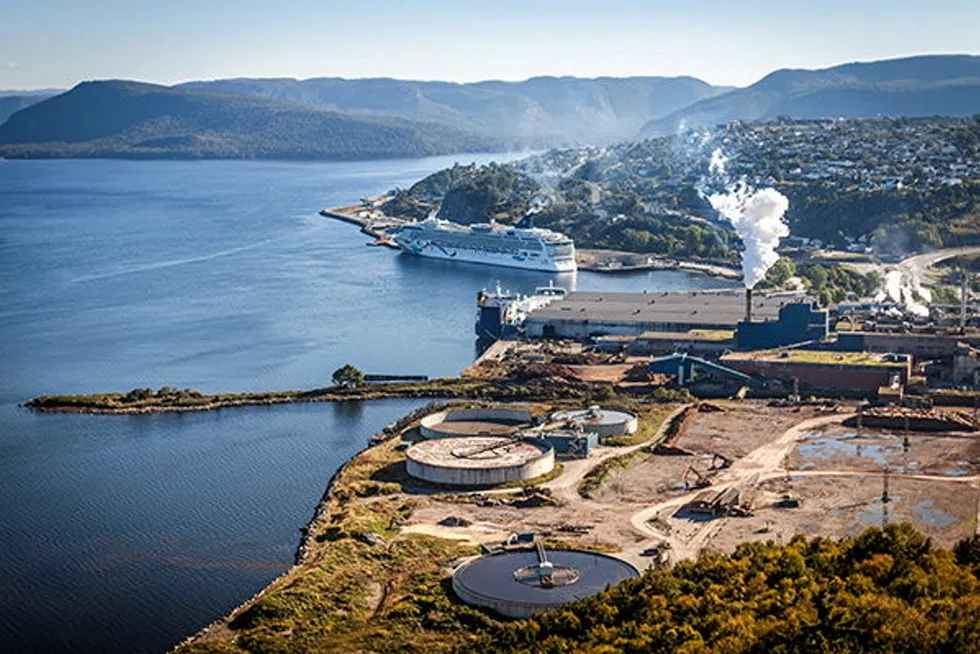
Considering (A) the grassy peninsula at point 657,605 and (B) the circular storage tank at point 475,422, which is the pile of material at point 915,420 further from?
(A) the grassy peninsula at point 657,605

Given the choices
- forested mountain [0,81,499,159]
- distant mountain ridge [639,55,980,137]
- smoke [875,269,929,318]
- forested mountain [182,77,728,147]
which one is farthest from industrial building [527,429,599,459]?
forested mountain [182,77,728,147]

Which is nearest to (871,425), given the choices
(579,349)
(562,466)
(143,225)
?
(562,466)

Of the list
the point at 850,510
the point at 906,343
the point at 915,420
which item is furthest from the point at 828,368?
the point at 850,510

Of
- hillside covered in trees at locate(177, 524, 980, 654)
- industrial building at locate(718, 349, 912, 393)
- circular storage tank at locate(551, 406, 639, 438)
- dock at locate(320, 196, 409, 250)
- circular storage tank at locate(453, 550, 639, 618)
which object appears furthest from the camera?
dock at locate(320, 196, 409, 250)

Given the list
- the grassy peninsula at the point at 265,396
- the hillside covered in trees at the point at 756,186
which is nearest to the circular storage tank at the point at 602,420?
the grassy peninsula at the point at 265,396

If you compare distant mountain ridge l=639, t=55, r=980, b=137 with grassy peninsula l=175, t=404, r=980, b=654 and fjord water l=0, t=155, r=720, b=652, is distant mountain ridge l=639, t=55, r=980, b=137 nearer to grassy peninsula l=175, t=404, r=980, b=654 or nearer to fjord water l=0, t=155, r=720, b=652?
fjord water l=0, t=155, r=720, b=652

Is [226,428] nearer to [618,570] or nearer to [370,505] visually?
[370,505]
